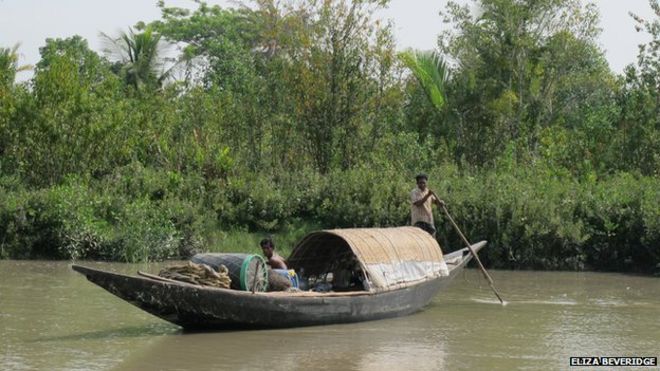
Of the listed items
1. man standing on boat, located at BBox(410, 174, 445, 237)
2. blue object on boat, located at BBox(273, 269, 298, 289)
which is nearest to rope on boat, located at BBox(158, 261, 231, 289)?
blue object on boat, located at BBox(273, 269, 298, 289)

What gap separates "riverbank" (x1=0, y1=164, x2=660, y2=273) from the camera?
18484mm

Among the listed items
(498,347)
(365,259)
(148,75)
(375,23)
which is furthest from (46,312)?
(148,75)

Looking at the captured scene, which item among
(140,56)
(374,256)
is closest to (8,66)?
(140,56)

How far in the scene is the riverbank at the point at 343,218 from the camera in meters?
18.5

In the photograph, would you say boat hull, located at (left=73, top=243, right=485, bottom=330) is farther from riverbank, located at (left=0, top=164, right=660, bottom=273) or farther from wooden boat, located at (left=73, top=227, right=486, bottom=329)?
riverbank, located at (left=0, top=164, right=660, bottom=273)

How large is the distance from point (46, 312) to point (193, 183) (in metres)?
8.58

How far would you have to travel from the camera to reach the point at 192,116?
23.5 meters

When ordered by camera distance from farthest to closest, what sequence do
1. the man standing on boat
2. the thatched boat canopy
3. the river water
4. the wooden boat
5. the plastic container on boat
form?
1. the man standing on boat
2. the thatched boat canopy
3. the plastic container on boat
4. the wooden boat
5. the river water

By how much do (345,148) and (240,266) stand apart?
12.5 m

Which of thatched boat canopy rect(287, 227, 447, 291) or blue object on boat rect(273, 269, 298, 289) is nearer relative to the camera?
blue object on boat rect(273, 269, 298, 289)

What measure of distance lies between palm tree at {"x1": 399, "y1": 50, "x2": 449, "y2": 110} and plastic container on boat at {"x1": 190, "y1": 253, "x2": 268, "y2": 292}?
45.5 ft

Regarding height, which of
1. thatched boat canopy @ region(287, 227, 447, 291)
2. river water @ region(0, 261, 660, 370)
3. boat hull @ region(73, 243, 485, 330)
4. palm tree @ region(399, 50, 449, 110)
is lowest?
river water @ region(0, 261, 660, 370)

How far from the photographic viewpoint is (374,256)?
11992 mm

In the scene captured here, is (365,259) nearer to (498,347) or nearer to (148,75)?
(498,347)
